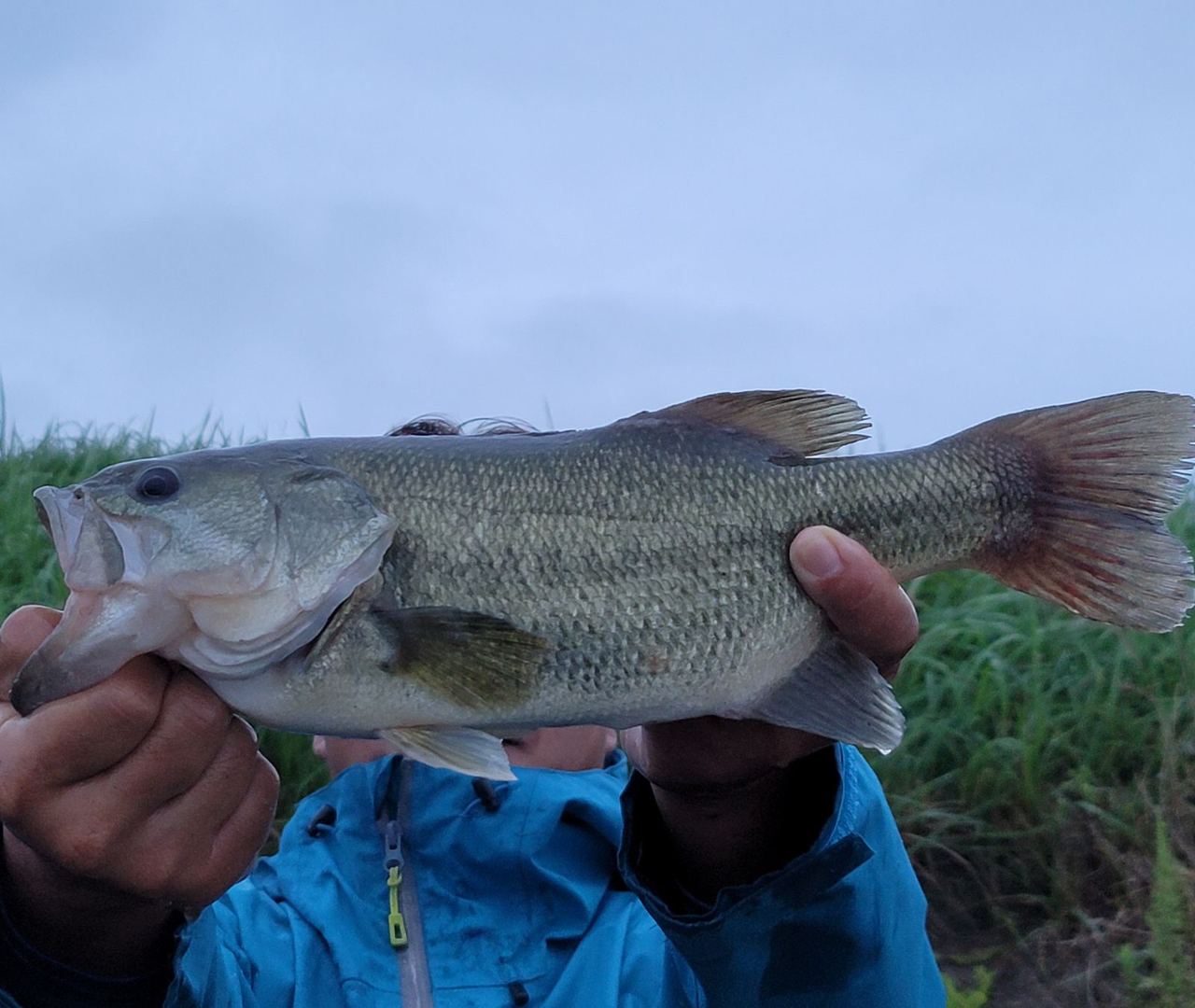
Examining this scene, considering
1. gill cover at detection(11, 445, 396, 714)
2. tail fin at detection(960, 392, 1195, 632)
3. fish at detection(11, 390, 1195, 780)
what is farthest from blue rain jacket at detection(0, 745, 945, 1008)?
gill cover at detection(11, 445, 396, 714)

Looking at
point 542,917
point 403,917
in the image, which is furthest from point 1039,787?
point 403,917

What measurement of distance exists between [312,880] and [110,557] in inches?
43.0

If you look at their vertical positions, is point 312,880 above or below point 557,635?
below

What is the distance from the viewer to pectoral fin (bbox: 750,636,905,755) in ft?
5.49

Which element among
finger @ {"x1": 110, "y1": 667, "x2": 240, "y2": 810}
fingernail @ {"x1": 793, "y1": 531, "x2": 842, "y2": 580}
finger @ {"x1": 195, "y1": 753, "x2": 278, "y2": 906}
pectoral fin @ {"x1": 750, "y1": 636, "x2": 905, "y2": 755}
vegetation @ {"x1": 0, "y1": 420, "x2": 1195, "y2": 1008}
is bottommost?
vegetation @ {"x1": 0, "y1": 420, "x2": 1195, "y2": 1008}

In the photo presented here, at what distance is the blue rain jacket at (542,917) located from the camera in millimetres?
1800

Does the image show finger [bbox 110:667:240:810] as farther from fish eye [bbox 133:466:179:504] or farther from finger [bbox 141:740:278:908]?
fish eye [bbox 133:466:179:504]

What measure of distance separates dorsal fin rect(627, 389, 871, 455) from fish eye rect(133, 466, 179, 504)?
71 centimetres

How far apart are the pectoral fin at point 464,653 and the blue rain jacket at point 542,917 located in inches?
20.1

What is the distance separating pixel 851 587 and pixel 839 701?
0.20 metres

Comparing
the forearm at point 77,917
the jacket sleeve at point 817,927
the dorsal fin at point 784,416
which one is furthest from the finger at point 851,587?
the forearm at point 77,917

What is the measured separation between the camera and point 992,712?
3.57 meters

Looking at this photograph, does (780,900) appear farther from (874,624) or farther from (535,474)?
(535,474)

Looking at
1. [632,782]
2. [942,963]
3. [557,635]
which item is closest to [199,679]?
[557,635]
